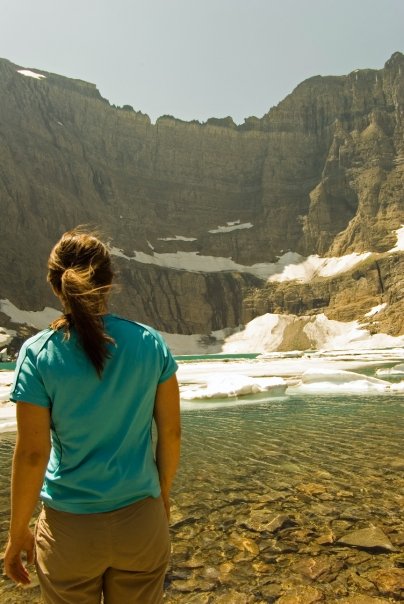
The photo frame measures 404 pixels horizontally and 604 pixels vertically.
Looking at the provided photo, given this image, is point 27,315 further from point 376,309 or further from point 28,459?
point 28,459

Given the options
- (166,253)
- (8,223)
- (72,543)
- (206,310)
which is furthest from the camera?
(166,253)

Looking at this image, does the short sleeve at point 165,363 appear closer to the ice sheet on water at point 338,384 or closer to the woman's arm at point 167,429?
the woman's arm at point 167,429

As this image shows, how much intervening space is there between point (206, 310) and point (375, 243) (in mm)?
44748

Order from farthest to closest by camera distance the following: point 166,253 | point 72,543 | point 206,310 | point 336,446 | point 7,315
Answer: point 166,253 → point 206,310 → point 7,315 → point 336,446 → point 72,543

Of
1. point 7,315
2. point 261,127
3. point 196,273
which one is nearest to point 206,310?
point 196,273

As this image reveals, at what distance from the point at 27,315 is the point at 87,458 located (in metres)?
95.8

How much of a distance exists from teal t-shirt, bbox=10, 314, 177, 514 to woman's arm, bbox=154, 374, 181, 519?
13 centimetres

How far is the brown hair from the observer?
2428 millimetres

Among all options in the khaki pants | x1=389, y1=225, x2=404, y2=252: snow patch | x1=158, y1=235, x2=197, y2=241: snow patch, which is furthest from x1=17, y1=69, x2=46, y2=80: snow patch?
the khaki pants

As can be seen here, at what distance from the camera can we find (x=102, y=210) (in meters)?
125

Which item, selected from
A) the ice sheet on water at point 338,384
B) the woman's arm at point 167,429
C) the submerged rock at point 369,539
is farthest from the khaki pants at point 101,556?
the ice sheet on water at point 338,384

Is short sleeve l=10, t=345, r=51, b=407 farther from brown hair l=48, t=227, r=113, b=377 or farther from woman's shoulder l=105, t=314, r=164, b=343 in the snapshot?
woman's shoulder l=105, t=314, r=164, b=343

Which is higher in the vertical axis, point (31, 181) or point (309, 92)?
point (309, 92)

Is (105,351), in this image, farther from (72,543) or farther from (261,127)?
(261,127)
